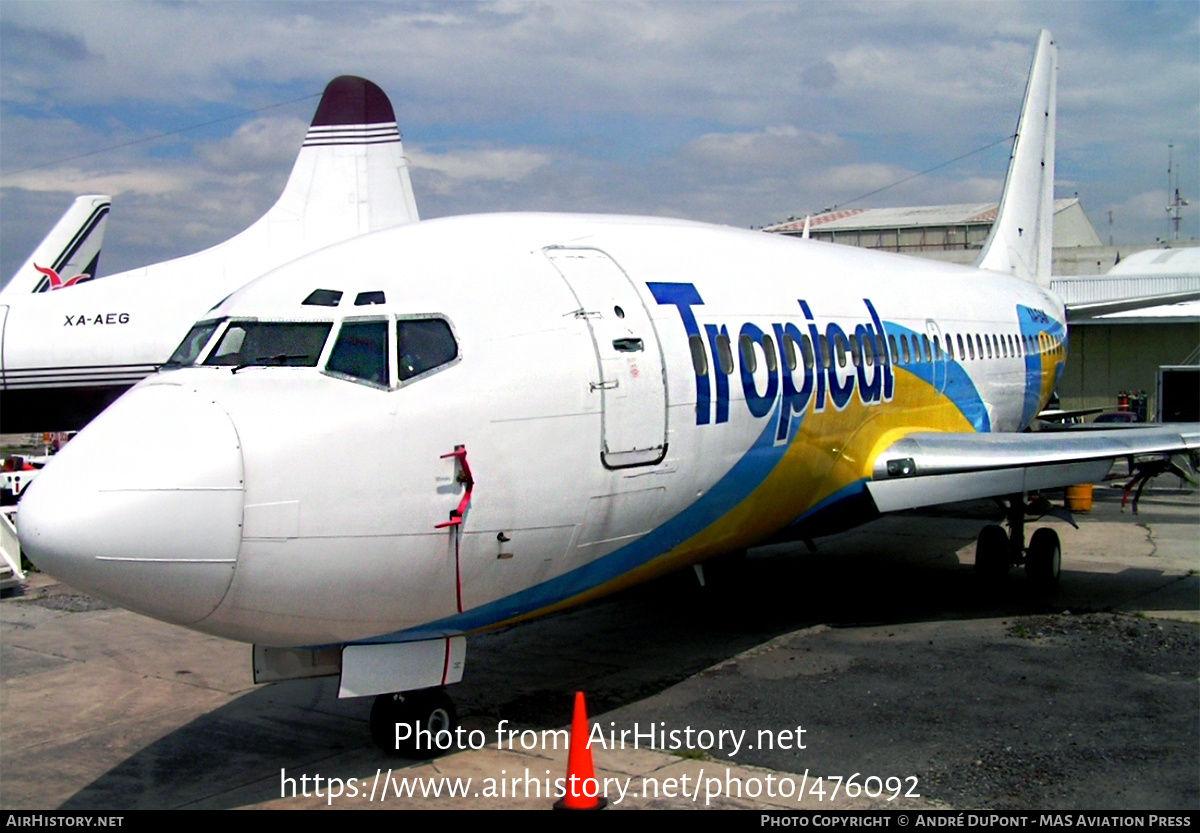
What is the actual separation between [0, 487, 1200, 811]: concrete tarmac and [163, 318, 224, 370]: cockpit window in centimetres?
299

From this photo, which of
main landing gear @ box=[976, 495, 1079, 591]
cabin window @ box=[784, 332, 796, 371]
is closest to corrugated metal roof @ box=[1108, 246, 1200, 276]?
main landing gear @ box=[976, 495, 1079, 591]

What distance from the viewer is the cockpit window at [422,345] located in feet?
24.9

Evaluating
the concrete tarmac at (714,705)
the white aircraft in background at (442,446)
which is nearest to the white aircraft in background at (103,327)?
the concrete tarmac at (714,705)

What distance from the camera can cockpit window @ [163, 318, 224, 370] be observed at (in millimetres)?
7898

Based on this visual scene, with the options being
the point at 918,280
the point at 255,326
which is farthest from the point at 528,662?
the point at 918,280

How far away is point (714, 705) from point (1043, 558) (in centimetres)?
651

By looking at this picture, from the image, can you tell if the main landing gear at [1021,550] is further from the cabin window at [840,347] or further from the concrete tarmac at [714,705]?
the cabin window at [840,347]

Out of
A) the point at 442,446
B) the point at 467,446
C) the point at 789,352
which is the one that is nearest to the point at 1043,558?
the point at 789,352

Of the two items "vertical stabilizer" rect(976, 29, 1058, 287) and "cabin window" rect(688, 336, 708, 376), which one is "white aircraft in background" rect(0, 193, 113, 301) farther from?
"cabin window" rect(688, 336, 708, 376)

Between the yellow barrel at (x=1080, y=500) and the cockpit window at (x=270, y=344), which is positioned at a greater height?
the cockpit window at (x=270, y=344)

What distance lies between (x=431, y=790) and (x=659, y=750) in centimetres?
180

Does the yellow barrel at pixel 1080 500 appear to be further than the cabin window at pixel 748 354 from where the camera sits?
Yes

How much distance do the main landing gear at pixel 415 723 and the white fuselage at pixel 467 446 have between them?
0.77m

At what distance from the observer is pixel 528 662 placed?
11.4m
